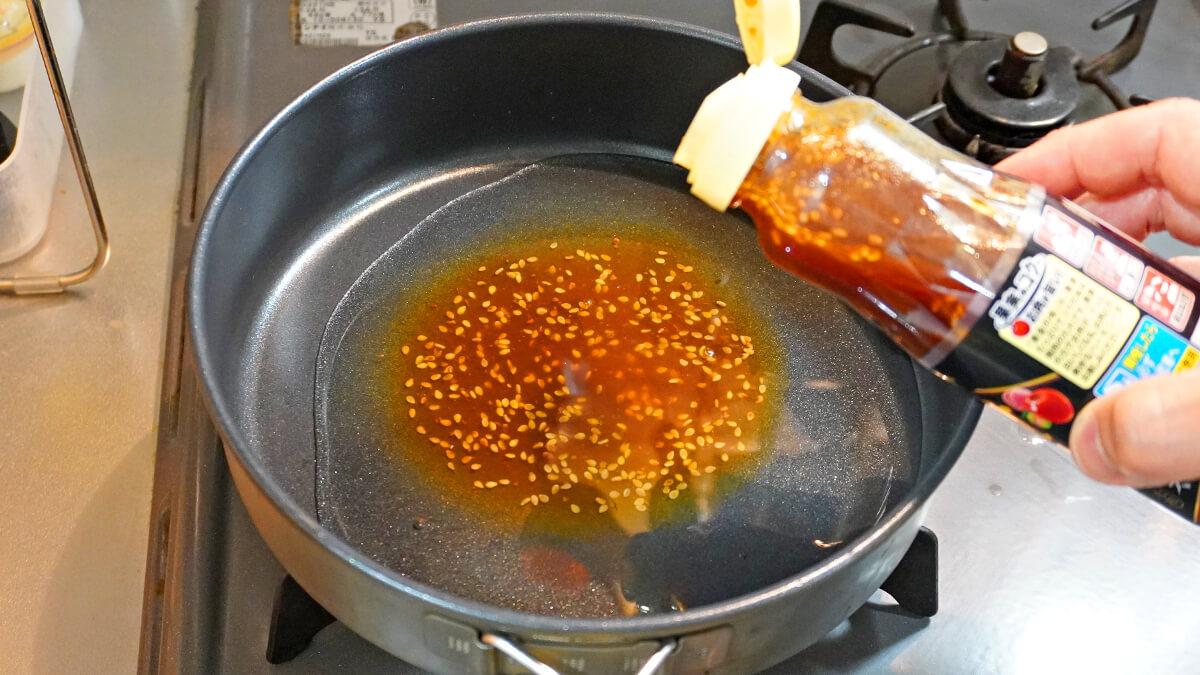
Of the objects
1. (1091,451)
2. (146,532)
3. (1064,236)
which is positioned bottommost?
(146,532)

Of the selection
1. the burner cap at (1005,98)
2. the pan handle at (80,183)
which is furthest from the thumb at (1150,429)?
the pan handle at (80,183)

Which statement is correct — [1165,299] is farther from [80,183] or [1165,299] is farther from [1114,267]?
[80,183]

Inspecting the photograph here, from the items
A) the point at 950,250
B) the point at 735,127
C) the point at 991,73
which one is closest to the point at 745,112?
the point at 735,127

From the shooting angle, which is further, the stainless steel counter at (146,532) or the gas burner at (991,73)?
the gas burner at (991,73)

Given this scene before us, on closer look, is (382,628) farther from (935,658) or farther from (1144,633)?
(1144,633)

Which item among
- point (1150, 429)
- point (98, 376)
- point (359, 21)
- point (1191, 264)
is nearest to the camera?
point (1150, 429)

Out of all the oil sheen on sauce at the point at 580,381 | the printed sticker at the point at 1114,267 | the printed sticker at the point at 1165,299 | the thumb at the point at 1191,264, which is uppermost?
the printed sticker at the point at 1114,267

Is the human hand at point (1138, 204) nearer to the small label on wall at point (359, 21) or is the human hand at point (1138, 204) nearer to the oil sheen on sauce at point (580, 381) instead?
the oil sheen on sauce at point (580, 381)
